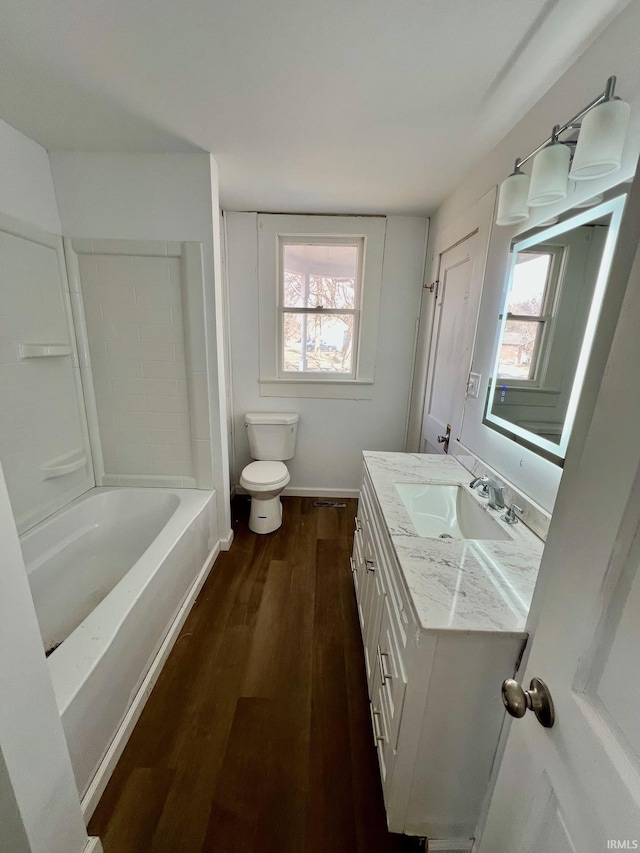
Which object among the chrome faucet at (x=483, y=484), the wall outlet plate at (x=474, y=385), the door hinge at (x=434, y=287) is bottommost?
the chrome faucet at (x=483, y=484)

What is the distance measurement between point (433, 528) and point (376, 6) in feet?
5.57

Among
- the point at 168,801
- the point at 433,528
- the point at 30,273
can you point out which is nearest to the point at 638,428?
the point at 433,528

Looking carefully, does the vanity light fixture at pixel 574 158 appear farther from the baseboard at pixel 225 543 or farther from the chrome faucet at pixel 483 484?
the baseboard at pixel 225 543

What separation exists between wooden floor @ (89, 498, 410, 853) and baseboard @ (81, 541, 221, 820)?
0.03 metres

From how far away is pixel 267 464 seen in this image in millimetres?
2541

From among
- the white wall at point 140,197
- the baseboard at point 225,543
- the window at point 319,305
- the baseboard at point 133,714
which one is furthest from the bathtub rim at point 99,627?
the window at point 319,305

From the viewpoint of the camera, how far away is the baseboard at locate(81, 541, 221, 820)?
1.01 m

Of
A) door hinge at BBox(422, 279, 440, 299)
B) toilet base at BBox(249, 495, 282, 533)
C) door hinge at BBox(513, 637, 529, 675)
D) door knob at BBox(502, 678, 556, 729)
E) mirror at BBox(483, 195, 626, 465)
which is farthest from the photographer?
toilet base at BBox(249, 495, 282, 533)

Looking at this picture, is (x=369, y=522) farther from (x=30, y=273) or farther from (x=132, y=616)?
(x=30, y=273)

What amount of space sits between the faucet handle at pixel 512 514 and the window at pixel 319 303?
168 centimetres

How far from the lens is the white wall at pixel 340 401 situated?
2475 millimetres

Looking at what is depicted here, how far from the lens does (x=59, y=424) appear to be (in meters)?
1.83

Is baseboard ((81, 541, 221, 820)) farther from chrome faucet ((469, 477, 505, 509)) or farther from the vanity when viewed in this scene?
chrome faucet ((469, 477, 505, 509))

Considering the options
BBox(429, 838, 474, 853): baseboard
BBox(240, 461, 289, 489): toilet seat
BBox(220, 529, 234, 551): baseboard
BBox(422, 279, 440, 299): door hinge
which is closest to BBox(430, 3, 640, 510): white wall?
BBox(422, 279, 440, 299): door hinge
